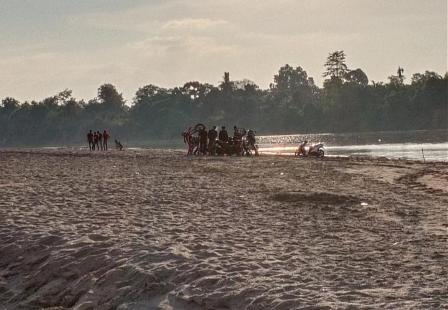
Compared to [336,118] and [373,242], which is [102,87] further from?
[373,242]

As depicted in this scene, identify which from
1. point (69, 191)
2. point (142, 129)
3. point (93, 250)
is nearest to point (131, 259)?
point (93, 250)

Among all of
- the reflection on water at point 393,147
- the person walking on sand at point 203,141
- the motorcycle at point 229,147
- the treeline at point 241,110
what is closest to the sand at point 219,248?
the motorcycle at point 229,147

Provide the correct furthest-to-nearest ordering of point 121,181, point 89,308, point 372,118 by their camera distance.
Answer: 1. point 372,118
2. point 121,181
3. point 89,308

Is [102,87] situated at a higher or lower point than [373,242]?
higher

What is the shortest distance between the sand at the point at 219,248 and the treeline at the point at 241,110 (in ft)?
343

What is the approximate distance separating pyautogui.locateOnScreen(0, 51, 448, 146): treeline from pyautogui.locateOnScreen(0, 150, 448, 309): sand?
104497mm

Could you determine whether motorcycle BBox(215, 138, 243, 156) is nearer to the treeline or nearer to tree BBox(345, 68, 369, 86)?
the treeline

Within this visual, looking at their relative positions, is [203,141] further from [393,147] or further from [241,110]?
[241,110]

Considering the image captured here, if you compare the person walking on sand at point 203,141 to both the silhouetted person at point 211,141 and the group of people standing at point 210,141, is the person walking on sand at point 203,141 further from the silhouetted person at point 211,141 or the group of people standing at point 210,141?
the silhouetted person at point 211,141

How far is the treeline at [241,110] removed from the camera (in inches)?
4651

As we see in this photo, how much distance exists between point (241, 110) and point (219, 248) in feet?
476

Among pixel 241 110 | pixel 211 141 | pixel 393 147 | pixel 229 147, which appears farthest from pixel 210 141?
pixel 241 110

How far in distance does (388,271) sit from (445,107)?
371 feet

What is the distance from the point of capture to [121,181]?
18.1 m
